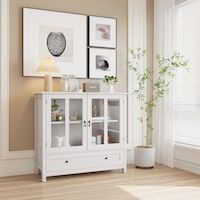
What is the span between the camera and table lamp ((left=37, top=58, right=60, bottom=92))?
3.71 metres

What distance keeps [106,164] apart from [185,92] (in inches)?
57.7

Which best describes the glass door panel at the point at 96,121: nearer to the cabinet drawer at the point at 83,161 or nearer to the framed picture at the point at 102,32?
the cabinet drawer at the point at 83,161

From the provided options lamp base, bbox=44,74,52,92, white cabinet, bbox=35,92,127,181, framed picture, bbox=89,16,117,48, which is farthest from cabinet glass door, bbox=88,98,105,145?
framed picture, bbox=89,16,117,48

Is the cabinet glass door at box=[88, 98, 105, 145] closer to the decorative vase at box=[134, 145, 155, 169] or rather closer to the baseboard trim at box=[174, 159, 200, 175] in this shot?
the decorative vase at box=[134, 145, 155, 169]

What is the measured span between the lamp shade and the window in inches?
67.8

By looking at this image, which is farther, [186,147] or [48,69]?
[186,147]

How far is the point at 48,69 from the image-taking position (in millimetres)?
3713

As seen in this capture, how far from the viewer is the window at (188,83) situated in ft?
13.0

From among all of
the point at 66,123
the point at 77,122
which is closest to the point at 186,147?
the point at 77,122

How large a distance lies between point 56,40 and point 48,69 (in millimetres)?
575

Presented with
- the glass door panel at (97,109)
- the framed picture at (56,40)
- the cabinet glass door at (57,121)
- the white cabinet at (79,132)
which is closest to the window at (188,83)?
the white cabinet at (79,132)

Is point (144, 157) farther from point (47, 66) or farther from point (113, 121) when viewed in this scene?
point (47, 66)

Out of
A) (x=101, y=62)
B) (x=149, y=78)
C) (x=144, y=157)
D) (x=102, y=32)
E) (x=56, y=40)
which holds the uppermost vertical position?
(x=102, y=32)

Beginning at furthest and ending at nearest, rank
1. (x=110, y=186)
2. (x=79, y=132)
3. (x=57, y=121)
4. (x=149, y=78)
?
1. (x=149, y=78)
2. (x=79, y=132)
3. (x=57, y=121)
4. (x=110, y=186)
